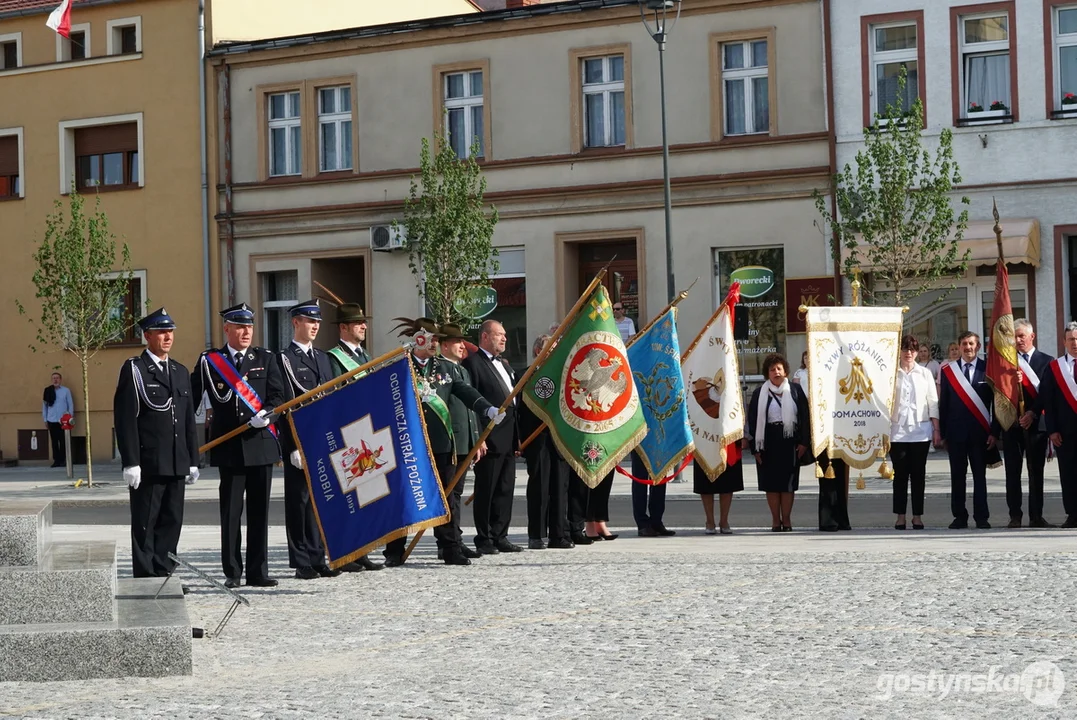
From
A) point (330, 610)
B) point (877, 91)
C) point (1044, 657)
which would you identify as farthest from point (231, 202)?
point (1044, 657)

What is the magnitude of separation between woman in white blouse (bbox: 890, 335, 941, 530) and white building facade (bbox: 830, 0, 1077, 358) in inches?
445

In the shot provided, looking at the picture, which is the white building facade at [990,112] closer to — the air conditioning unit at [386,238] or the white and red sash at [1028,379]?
the air conditioning unit at [386,238]

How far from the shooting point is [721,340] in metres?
15.9

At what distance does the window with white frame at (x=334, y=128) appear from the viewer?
32.8m

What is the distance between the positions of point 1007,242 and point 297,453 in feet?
56.3

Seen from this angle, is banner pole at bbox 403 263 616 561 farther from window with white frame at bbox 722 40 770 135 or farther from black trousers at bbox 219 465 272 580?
window with white frame at bbox 722 40 770 135

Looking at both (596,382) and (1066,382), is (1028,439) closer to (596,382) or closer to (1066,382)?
(1066,382)

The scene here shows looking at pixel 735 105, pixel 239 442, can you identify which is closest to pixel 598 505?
pixel 239 442

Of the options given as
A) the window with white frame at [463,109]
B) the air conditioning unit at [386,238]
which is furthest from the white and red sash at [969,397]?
the air conditioning unit at [386,238]

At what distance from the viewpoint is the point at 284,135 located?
110 ft

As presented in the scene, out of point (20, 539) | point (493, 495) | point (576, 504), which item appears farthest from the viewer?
point (576, 504)

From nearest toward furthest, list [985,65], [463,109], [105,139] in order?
1. [985,65]
2. [463,109]
3. [105,139]

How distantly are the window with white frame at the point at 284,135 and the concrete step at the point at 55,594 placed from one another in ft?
83.0

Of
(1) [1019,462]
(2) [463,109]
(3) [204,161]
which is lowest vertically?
(1) [1019,462]
